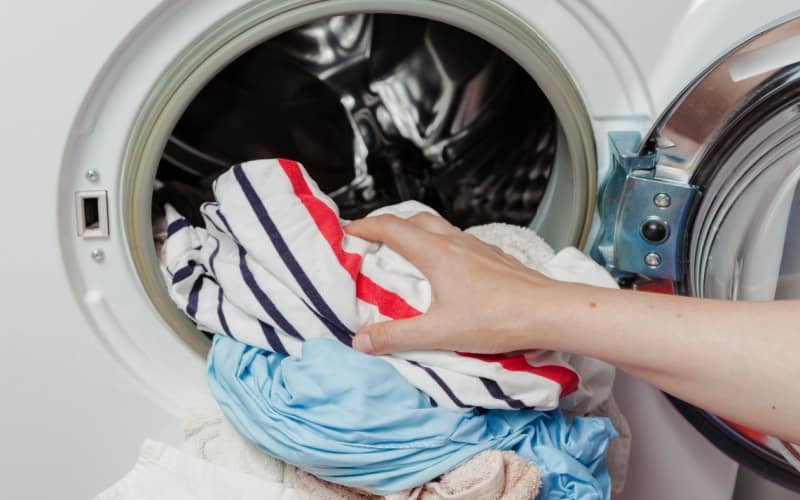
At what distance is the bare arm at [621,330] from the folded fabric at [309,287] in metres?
0.02

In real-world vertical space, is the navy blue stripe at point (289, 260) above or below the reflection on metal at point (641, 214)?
below

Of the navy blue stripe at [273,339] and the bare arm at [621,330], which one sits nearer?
the bare arm at [621,330]

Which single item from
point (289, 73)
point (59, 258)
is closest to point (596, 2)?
point (289, 73)

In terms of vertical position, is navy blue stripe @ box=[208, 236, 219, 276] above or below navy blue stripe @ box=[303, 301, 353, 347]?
above

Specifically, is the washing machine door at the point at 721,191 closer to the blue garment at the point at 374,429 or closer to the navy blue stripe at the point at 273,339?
the blue garment at the point at 374,429

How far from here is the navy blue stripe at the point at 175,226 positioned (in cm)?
76

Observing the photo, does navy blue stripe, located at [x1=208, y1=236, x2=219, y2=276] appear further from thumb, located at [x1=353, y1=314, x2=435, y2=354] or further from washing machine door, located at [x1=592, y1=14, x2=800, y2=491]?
washing machine door, located at [x1=592, y1=14, x2=800, y2=491]

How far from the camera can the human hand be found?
2.01 ft

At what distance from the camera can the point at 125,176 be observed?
691 millimetres

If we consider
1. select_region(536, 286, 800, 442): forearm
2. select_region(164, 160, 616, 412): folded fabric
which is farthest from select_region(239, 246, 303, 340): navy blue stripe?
select_region(536, 286, 800, 442): forearm

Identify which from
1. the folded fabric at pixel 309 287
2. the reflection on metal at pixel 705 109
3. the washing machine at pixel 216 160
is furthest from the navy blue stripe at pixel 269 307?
the reflection on metal at pixel 705 109

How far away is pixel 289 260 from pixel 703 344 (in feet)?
1.06

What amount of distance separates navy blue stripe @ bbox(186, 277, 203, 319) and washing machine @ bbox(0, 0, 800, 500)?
0.03 m

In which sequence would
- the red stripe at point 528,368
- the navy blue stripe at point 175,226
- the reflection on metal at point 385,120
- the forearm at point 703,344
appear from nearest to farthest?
the forearm at point 703,344 < the red stripe at point 528,368 < the navy blue stripe at point 175,226 < the reflection on metal at point 385,120
